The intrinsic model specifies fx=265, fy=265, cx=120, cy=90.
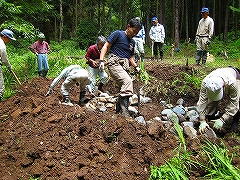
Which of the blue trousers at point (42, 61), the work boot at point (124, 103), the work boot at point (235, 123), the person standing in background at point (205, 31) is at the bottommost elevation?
the work boot at point (235, 123)

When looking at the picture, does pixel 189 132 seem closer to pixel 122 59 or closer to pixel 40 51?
pixel 122 59

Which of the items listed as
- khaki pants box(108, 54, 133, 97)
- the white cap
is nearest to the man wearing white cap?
the white cap

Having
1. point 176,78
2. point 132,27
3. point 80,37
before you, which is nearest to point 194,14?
point 80,37

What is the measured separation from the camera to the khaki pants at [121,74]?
4488 millimetres

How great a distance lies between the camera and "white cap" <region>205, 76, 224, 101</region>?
3.69 metres

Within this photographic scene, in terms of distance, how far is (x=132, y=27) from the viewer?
176 inches

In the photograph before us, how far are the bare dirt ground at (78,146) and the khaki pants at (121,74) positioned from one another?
26.3 inches

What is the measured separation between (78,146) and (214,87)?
2.03 metres

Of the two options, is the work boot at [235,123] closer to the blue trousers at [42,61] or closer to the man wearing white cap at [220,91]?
the man wearing white cap at [220,91]

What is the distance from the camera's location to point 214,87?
3.68 metres

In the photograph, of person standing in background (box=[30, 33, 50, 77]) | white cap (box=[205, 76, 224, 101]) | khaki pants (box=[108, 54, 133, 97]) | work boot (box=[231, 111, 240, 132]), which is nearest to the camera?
white cap (box=[205, 76, 224, 101])

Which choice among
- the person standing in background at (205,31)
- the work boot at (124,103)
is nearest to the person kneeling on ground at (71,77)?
the work boot at (124,103)

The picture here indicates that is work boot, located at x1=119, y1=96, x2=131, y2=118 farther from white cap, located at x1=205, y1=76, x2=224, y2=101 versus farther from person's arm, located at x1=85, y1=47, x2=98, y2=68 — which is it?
person's arm, located at x1=85, y1=47, x2=98, y2=68

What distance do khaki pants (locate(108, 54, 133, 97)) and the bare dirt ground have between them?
2.19ft
